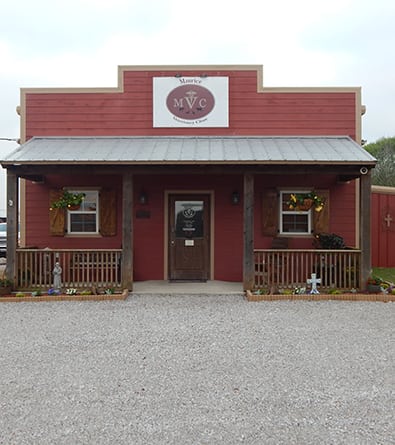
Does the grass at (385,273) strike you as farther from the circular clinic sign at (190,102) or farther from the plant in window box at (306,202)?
the circular clinic sign at (190,102)

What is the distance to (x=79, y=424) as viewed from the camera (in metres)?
2.90

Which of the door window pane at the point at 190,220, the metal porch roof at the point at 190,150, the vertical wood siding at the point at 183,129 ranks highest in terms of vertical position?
the vertical wood siding at the point at 183,129

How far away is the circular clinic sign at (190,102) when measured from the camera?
9.27m

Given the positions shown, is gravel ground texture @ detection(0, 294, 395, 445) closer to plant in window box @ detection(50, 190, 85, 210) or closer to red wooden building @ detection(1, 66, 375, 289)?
plant in window box @ detection(50, 190, 85, 210)

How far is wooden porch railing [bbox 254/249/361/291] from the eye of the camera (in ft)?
25.3

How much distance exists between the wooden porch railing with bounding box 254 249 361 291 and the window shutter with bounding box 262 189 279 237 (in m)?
0.87

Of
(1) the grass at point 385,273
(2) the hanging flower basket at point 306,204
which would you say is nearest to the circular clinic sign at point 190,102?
(2) the hanging flower basket at point 306,204

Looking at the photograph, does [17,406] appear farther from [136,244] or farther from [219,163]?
[136,244]

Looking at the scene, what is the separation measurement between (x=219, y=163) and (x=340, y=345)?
397 cm

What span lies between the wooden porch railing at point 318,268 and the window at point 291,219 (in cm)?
101

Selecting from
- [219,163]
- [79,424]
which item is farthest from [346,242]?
[79,424]

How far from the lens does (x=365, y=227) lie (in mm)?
7504

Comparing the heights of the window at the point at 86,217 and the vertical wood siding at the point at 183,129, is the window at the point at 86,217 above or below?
below

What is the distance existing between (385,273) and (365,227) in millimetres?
3069
